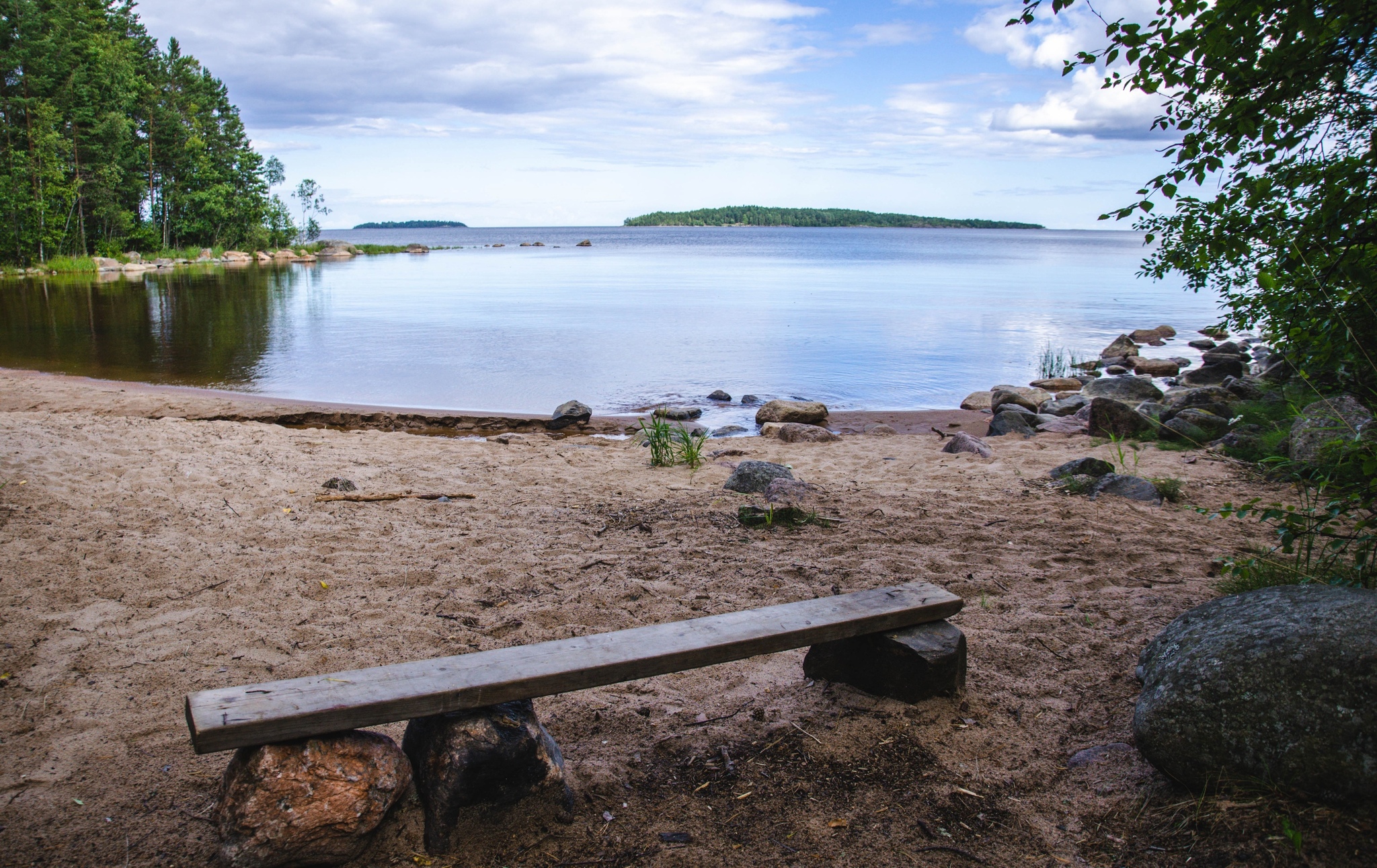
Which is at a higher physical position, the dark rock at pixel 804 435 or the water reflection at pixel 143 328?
the water reflection at pixel 143 328

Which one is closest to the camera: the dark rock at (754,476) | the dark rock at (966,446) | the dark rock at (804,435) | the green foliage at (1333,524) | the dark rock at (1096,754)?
the green foliage at (1333,524)

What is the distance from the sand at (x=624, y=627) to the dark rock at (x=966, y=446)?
1034mm

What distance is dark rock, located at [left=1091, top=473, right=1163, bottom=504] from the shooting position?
6.30m

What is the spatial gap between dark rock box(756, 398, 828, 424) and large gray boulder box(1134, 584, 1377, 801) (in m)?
9.73

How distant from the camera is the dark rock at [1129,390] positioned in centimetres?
1299

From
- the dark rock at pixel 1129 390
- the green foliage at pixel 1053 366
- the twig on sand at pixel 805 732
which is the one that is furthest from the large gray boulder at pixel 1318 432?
the green foliage at pixel 1053 366

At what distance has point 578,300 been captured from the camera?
110ft

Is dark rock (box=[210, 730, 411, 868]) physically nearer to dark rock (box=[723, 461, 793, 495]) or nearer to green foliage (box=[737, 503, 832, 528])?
green foliage (box=[737, 503, 832, 528])

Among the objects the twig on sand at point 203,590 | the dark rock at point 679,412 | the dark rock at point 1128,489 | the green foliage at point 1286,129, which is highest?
the green foliage at point 1286,129

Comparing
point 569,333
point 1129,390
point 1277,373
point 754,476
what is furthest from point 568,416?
point 569,333

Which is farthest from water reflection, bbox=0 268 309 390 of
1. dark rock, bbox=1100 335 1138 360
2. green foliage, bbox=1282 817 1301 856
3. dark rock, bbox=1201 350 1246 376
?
dark rock, bbox=1100 335 1138 360

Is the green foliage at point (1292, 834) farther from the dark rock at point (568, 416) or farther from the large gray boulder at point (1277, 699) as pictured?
the dark rock at point (568, 416)

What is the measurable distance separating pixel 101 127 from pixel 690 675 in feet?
180

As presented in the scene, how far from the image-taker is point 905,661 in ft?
11.0
